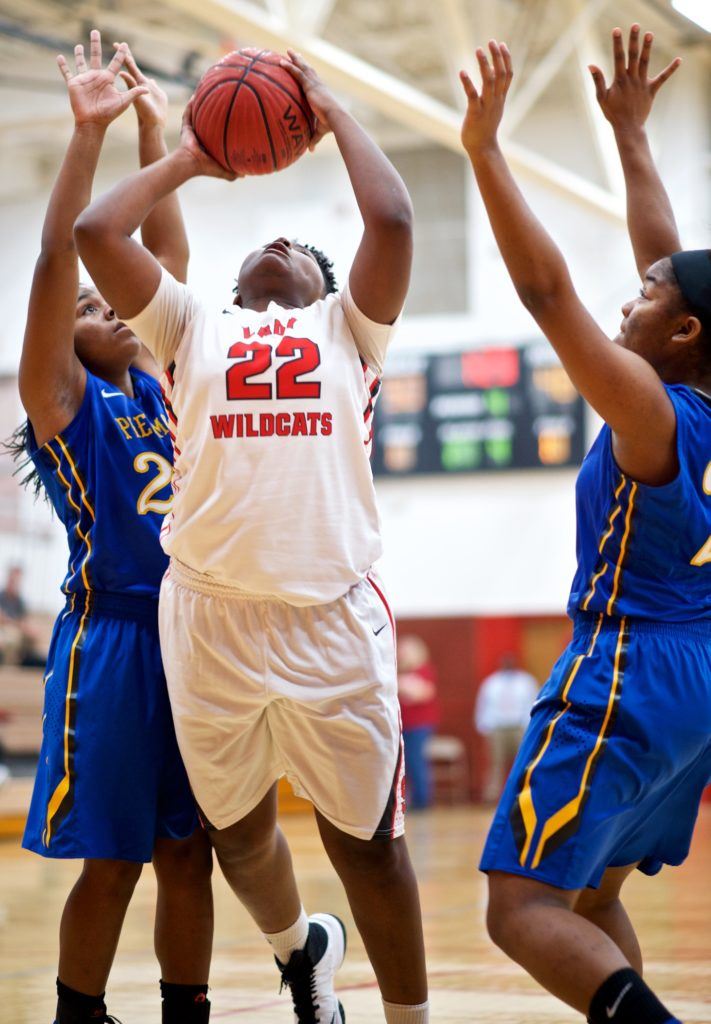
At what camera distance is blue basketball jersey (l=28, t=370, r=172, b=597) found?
3471 mm

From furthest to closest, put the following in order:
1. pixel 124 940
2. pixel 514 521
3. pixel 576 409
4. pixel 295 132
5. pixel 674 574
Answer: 1. pixel 514 521
2. pixel 576 409
3. pixel 124 940
4. pixel 295 132
5. pixel 674 574

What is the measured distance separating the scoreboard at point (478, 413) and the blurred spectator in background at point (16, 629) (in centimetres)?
475

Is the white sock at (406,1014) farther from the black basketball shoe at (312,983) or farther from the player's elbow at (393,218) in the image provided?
the player's elbow at (393,218)

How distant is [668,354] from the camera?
301cm

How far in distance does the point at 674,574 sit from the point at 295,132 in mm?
1488

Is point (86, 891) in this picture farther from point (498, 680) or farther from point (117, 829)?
point (498, 680)

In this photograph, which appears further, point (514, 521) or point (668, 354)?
point (514, 521)

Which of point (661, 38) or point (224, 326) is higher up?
point (661, 38)

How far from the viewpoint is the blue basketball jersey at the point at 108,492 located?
3471 millimetres

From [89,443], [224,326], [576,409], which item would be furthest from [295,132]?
[576,409]

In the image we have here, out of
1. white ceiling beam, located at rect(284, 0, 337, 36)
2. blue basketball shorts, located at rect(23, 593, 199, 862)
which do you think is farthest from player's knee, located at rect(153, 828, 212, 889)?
white ceiling beam, located at rect(284, 0, 337, 36)

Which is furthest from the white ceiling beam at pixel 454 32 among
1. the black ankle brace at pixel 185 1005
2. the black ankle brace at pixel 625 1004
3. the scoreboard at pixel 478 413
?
the black ankle brace at pixel 625 1004

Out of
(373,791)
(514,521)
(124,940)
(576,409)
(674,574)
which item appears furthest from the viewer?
(514,521)

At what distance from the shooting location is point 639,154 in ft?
11.7
